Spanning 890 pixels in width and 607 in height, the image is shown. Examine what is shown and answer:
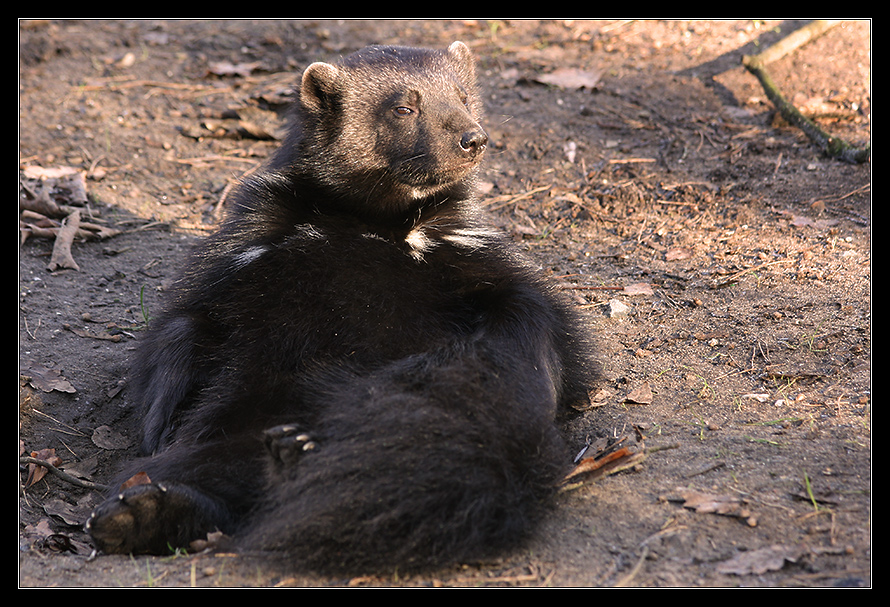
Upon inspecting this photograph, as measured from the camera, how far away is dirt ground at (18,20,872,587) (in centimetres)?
296

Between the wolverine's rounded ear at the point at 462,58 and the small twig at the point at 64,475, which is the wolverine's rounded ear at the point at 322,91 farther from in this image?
the small twig at the point at 64,475

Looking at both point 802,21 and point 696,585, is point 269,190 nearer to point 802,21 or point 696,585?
point 696,585

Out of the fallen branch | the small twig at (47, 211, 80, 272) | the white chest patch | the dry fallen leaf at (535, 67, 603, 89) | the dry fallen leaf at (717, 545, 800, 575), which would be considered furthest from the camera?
the dry fallen leaf at (535, 67, 603, 89)

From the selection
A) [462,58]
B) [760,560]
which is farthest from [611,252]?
[760,560]

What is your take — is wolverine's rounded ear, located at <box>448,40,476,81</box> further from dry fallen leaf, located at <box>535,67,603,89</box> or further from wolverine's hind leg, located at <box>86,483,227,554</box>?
dry fallen leaf, located at <box>535,67,603,89</box>

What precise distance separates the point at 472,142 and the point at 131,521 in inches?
94.2

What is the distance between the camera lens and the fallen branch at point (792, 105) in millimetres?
6363

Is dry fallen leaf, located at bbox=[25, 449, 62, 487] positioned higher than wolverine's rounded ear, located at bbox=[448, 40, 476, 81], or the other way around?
wolverine's rounded ear, located at bbox=[448, 40, 476, 81]

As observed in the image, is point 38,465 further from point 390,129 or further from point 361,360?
point 390,129

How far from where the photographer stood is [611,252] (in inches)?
A: 232

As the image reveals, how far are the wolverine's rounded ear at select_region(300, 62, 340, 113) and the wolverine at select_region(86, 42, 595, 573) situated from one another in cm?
1

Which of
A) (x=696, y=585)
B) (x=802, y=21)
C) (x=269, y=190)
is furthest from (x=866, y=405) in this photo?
(x=802, y=21)

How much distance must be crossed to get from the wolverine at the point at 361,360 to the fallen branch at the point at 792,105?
3.32m

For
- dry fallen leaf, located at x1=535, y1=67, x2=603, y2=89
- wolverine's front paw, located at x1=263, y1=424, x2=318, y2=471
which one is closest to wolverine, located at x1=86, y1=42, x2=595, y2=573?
wolverine's front paw, located at x1=263, y1=424, x2=318, y2=471
